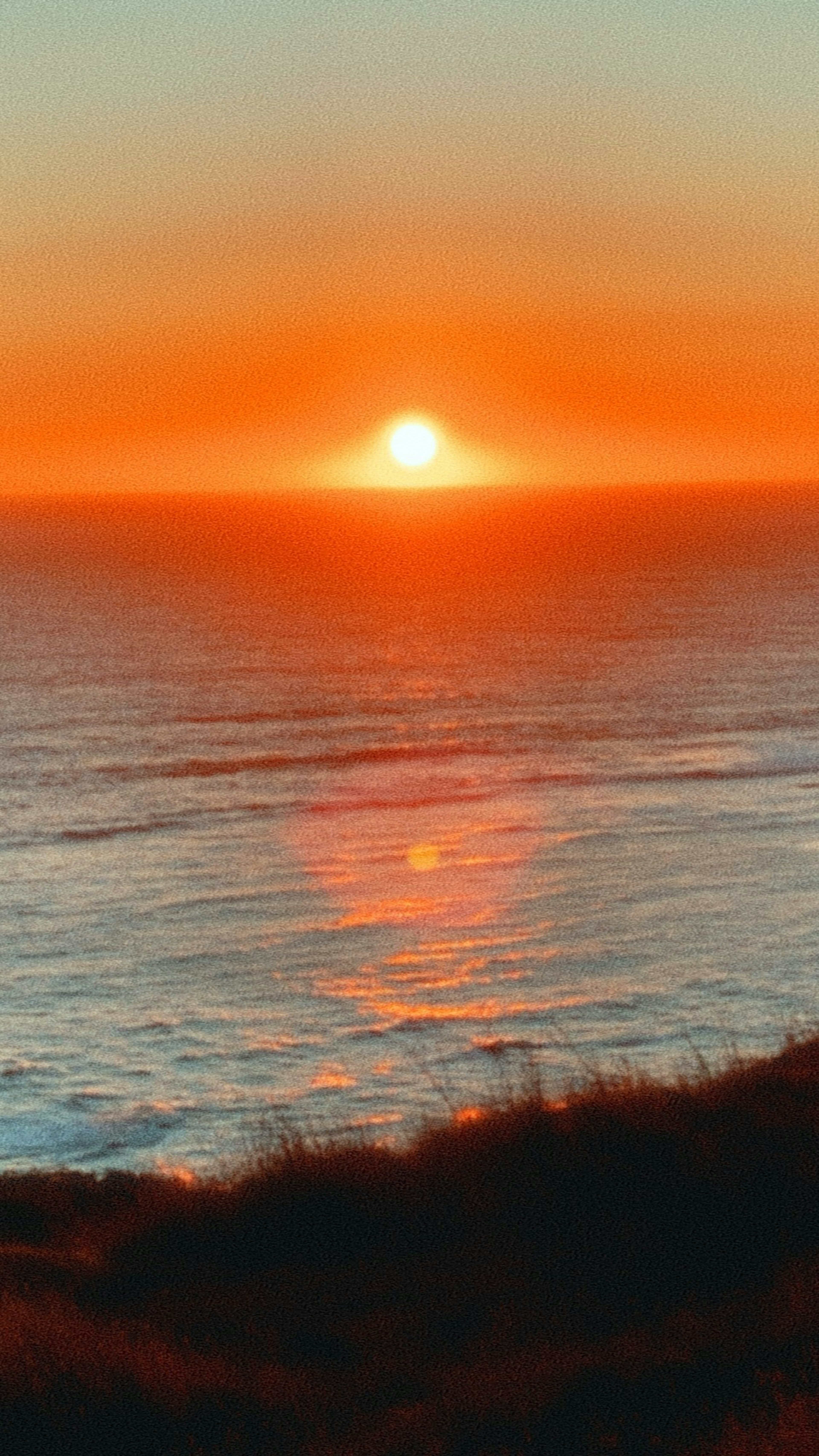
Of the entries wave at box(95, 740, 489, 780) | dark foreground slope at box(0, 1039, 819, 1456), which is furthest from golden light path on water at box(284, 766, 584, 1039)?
dark foreground slope at box(0, 1039, 819, 1456)

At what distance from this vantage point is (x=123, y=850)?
146 ft

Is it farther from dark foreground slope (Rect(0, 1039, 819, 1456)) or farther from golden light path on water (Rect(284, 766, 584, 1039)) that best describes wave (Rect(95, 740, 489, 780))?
dark foreground slope (Rect(0, 1039, 819, 1456))

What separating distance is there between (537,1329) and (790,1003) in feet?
64.3

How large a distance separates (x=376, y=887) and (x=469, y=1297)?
29.8m

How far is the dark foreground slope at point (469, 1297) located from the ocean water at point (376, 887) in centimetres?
192

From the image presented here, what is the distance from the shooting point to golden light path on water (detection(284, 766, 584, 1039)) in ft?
100

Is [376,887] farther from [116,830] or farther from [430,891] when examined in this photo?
[116,830]

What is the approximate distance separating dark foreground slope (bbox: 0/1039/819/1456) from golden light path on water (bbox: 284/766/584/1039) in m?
15.5

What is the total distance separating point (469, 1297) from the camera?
33.7 ft

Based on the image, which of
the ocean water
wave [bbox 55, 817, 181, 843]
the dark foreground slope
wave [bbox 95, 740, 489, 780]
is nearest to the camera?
the dark foreground slope

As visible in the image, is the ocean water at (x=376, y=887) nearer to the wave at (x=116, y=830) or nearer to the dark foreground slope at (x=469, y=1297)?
the wave at (x=116, y=830)

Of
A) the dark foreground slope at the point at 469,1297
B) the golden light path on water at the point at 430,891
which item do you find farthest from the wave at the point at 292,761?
the dark foreground slope at the point at 469,1297

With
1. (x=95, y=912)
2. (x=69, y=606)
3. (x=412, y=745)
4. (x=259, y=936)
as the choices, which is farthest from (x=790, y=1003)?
(x=69, y=606)

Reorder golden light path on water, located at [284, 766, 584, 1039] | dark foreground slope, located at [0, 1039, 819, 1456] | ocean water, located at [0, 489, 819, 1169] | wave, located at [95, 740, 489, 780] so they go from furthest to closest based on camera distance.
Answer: wave, located at [95, 740, 489, 780]
golden light path on water, located at [284, 766, 584, 1039]
ocean water, located at [0, 489, 819, 1169]
dark foreground slope, located at [0, 1039, 819, 1456]
